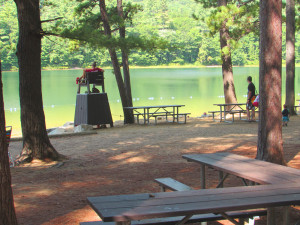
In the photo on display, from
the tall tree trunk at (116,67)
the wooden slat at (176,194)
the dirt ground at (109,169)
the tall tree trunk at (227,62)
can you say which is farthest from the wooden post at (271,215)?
the tall tree trunk at (227,62)

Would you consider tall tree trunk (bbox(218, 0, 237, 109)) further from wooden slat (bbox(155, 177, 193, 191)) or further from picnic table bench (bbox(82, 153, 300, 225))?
picnic table bench (bbox(82, 153, 300, 225))

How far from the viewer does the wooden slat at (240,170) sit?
3.28 m

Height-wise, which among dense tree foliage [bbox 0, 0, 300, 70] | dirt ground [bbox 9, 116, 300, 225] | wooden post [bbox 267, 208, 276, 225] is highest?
dense tree foliage [bbox 0, 0, 300, 70]

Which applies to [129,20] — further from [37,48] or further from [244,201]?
[244,201]

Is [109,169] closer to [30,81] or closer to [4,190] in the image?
[30,81]

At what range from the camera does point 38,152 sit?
711cm

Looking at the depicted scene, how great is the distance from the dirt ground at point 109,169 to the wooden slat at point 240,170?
539 millimetres

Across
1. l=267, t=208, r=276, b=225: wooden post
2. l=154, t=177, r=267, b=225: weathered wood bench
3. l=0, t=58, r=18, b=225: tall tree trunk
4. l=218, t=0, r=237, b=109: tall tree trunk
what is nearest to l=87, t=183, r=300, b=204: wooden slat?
l=267, t=208, r=276, b=225: wooden post

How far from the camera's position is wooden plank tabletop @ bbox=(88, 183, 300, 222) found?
2391mm

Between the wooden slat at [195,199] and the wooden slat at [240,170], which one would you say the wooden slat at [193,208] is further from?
the wooden slat at [240,170]

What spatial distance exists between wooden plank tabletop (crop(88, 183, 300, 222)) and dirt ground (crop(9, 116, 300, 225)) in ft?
4.01

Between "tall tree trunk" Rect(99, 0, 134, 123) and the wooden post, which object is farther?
"tall tree trunk" Rect(99, 0, 134, 123)

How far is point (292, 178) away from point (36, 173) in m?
3.98

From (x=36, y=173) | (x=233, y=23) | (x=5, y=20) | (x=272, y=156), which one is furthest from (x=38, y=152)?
(x=5, y=20)
